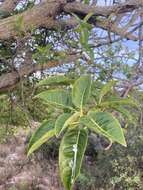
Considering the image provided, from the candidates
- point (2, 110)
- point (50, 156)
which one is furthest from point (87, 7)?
point (50, 156)

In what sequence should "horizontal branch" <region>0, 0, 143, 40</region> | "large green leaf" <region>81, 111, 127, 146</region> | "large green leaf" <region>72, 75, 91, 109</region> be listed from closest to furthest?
"large green leaf" <region>81, 111, 127, 146</region> → "large green leaf" <region>72, 75, 91, 109</region> → "horizontal branch" <region>0, 0, 143, 40</region>

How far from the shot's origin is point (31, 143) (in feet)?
3.16

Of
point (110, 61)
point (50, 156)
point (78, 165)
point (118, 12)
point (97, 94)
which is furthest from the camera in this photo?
point (50, 156)

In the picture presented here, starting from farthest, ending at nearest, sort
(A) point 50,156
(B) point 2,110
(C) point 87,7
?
(A) point 50,156 < (B) point 2,110 < (C) point 87,7

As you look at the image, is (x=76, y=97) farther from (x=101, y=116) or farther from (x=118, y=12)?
(x=118, y=12)

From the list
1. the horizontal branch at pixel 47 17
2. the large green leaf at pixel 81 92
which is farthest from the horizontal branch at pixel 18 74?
the large green leaf at pixel 81 92

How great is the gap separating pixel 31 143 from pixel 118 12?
3.51 feet

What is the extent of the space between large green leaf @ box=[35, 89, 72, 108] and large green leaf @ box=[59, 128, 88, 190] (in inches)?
2.7

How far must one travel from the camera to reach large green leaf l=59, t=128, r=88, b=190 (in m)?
0.88

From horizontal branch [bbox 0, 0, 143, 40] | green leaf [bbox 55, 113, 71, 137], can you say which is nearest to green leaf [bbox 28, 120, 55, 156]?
green leaf [bbox 55, 113, 71, 137]

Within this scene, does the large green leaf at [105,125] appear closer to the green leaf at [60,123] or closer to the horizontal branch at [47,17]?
the green leaf at [60,123]

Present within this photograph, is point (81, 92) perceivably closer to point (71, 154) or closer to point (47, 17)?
point (71, 154)

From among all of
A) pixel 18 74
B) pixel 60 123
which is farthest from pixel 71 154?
pixel 18 74

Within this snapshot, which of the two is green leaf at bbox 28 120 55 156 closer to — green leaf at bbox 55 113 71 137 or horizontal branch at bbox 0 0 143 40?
green leaf at bbox 55 113 71 137
